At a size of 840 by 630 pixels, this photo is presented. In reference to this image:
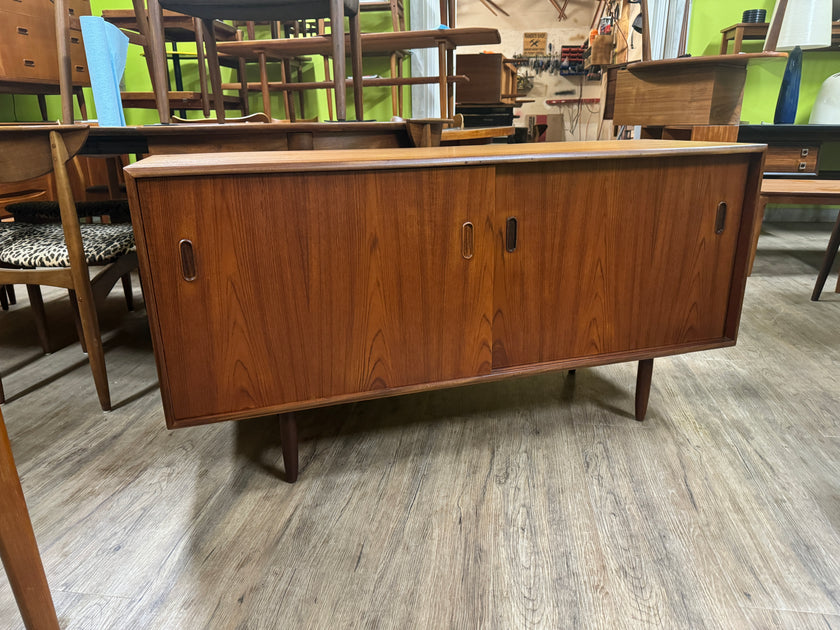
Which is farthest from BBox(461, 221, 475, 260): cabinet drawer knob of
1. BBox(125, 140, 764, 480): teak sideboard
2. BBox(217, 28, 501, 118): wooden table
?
BBox(217, 28, 501, 118): wooden table

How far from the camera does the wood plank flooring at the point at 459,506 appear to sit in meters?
0.91

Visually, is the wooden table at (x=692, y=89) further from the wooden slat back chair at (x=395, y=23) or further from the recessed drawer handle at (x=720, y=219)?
the wooden slat back chair at (x=395, y=23)

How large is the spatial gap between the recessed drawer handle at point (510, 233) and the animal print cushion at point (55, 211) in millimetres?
1534

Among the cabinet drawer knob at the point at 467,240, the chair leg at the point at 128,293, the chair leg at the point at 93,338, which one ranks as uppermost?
the cabinet drawer knob at the point at 467,240

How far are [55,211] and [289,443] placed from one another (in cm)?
145

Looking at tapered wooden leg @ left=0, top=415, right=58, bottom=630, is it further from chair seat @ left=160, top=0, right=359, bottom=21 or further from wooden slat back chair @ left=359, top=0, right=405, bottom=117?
wooden slat back chair @ left=359, top=0, right=405, bottom=117

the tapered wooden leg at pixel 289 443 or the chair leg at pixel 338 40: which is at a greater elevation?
the chair leg at pixel 338 40

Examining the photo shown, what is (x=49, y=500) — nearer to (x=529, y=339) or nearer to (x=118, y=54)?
(x=529, y=339)

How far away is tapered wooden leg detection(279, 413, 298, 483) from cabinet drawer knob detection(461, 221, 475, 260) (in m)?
0.48

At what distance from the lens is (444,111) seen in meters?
3.51

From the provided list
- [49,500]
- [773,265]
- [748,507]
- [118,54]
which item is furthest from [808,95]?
[49,500]

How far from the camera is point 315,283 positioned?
1.03 metres

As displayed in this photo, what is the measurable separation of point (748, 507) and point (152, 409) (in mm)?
1464

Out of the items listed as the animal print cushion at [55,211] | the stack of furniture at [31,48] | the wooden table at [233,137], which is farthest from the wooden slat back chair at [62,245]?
the stack of furniture at [31,48]
